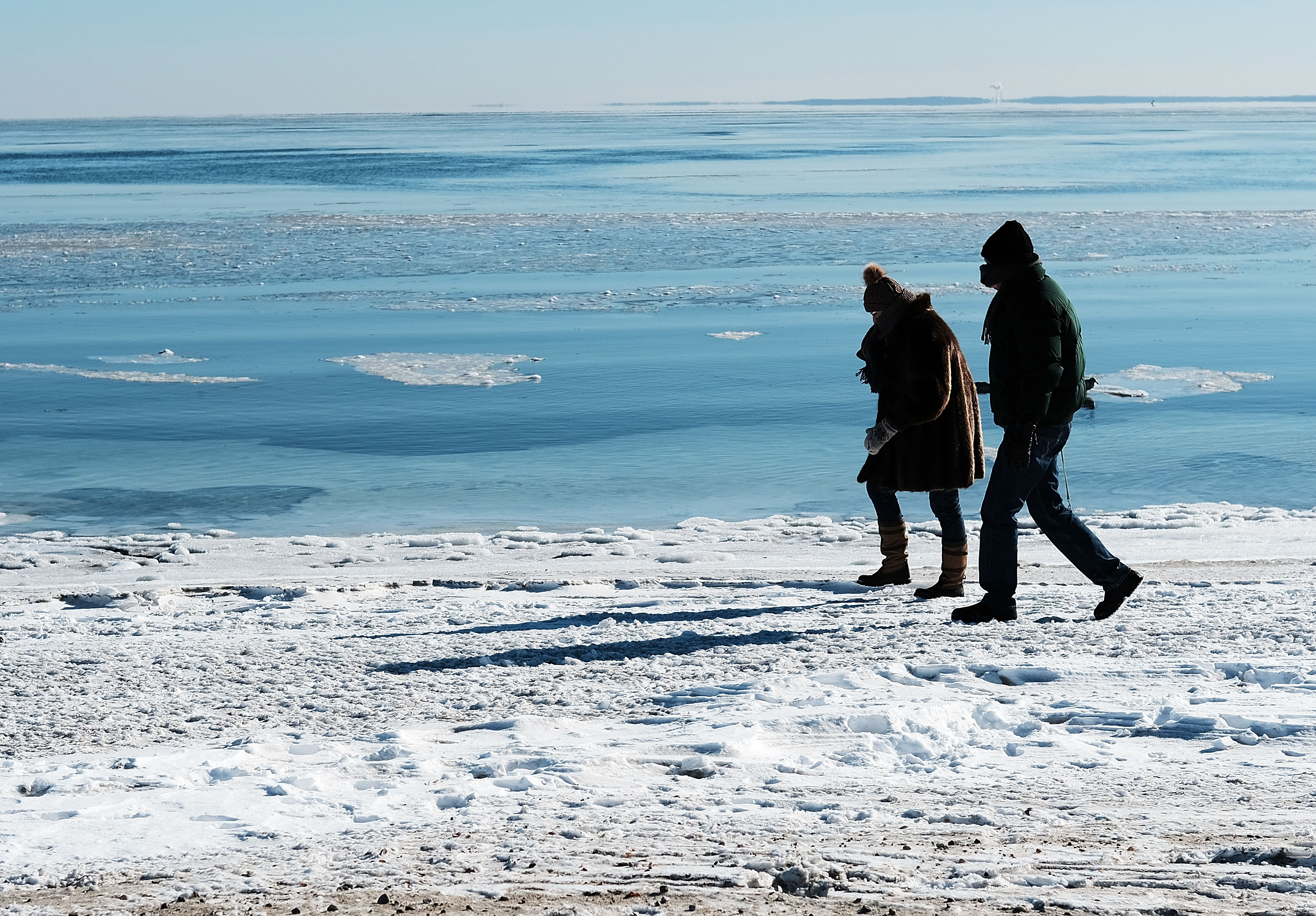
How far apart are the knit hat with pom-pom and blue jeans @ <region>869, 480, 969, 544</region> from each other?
2.46 ft

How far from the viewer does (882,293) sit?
17.4 feet

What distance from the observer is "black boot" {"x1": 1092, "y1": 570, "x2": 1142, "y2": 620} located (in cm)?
510

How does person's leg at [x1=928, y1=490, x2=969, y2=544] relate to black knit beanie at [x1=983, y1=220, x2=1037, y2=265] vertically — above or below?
below

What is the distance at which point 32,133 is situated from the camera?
12638 centimetres

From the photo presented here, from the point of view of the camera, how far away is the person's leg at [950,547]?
5594mm

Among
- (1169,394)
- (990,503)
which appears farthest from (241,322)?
(990,503)

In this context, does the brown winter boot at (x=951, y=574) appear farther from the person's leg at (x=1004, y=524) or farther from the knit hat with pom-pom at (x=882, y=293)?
the knit hat with pom-pom at (x=882, y=293)

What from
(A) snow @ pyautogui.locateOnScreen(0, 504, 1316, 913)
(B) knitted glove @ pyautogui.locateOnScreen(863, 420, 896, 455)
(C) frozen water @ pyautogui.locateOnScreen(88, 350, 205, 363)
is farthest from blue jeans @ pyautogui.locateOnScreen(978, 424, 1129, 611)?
(C) frozen water @ pyautogui.locateOnScreen(88, 350, 205, 363)

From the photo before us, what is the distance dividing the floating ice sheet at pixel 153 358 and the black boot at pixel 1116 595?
1019cm

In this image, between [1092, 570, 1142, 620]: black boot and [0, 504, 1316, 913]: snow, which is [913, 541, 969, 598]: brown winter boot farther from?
[1092, 570, 1142, 620]: black boot

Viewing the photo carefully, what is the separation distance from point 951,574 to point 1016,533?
0.54m

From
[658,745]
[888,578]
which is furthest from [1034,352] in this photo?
[658,745]

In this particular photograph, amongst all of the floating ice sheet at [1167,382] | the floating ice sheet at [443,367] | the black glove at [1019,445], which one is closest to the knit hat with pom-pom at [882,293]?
the black glove at [1019,445]

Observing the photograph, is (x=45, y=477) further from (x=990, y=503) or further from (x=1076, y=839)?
(x=1076, y=839)
